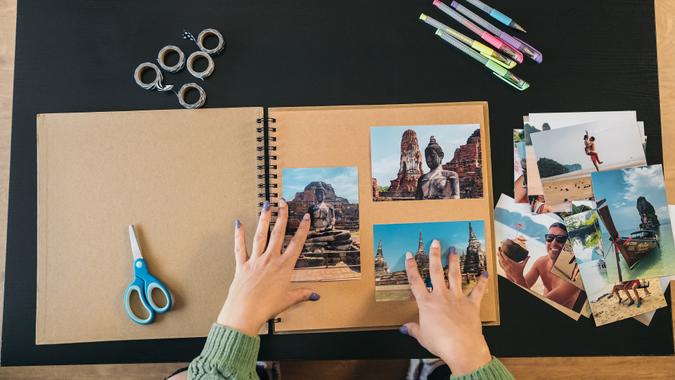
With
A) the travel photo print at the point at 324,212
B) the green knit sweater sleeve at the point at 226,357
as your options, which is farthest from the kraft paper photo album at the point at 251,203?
the green knit sweater sleeve at the point at 226,357

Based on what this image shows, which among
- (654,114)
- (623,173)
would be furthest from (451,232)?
(654,114)

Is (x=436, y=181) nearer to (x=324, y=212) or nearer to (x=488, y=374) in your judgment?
(x=324, y=212)

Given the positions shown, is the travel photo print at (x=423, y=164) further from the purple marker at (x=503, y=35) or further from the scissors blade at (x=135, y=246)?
the scissors blade at (x=135, y=246)

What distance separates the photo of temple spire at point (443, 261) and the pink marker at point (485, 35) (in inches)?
14.3

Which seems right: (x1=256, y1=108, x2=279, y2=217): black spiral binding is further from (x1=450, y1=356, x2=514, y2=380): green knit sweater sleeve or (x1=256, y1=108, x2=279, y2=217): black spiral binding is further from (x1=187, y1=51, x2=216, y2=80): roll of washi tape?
(x1=450, y1=356, x2=514, y2=380): green knit sweater sleeve

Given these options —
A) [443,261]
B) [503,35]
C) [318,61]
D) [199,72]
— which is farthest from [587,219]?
[199,72]

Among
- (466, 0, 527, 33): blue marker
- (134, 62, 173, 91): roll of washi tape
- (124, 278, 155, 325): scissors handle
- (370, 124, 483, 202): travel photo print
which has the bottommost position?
(124, 278, 155, 325): scissors handle

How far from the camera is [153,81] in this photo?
0.84 m

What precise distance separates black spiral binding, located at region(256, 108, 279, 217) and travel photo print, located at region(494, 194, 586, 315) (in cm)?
46

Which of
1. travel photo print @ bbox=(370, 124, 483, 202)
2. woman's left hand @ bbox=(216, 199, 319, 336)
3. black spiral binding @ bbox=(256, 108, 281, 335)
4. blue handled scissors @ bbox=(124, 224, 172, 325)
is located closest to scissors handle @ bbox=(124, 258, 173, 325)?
blue handled scissors @ bbox=(124, 224, 172, 325)

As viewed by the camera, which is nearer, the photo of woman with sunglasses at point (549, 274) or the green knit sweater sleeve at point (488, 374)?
the green knit sweater sleeve at point (488, 374)

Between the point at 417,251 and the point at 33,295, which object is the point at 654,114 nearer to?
the point at 417,251

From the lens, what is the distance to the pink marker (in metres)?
0.83

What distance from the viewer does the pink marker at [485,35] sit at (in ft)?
2.74
